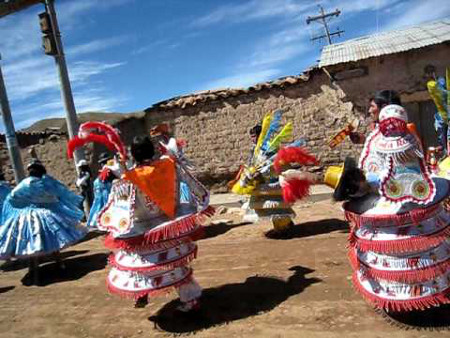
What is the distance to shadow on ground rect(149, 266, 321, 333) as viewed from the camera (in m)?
4.07

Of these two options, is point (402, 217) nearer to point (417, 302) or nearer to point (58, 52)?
point (417, 302)

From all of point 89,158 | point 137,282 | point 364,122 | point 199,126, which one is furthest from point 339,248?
point 89,158

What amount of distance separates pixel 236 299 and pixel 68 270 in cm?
367

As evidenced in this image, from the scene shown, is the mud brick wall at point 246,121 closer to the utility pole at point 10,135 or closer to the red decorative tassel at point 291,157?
the utility pole at point 10,135

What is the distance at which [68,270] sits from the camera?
22.9 ft

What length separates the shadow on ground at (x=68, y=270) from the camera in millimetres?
6527

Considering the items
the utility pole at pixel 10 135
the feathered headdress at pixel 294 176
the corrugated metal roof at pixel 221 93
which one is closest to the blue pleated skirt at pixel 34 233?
the feathered headdress at pixel 294 176

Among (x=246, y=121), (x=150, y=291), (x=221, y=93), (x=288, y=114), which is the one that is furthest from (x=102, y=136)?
(x=221, y=93)

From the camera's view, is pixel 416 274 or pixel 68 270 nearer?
pixel 416 274

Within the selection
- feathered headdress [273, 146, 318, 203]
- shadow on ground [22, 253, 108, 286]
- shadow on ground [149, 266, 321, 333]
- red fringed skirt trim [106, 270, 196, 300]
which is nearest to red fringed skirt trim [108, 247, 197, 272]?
red fringed skirt trim [106, 270, 196, 300]

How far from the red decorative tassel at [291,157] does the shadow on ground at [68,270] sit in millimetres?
3289

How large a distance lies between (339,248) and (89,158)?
353 inches

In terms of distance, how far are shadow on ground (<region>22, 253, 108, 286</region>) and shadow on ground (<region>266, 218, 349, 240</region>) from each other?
292 cm

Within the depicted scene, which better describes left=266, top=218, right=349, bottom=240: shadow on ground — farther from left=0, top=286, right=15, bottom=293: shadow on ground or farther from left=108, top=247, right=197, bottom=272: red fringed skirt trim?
left=0, top=286, right=15, bottom=293: shadow on ground
